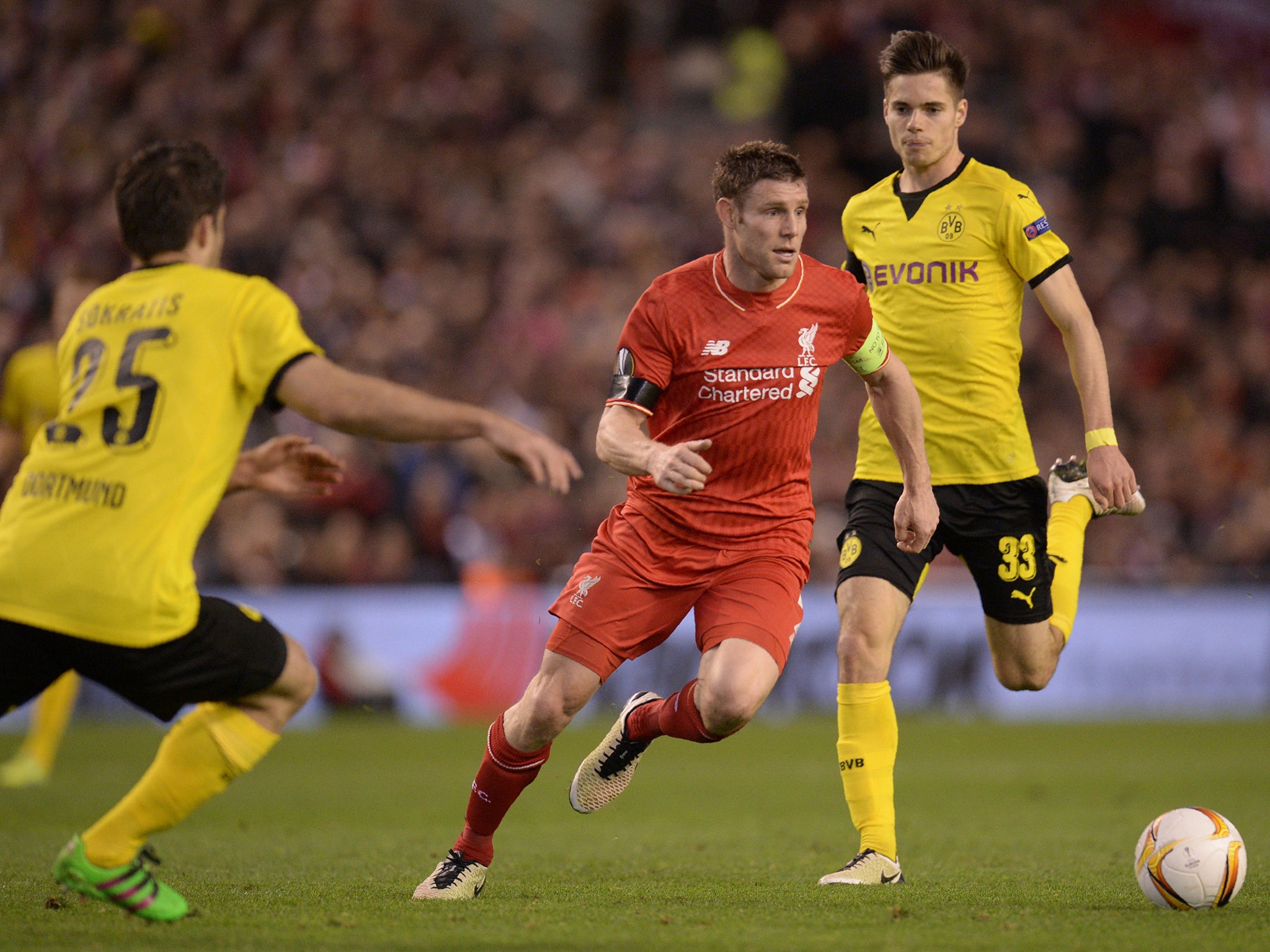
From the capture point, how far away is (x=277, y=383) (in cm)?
421

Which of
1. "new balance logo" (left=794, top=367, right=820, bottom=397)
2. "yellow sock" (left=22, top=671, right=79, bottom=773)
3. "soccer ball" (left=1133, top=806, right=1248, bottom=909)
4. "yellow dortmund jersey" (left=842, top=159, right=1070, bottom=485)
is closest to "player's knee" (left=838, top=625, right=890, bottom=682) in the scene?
"yellow dortmund jersey" (left=842, top=159, right=1070, bottom=485)

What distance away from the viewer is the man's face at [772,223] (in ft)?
17.5

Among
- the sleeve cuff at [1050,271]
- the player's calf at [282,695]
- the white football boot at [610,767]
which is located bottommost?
the white football boot at [610,767]

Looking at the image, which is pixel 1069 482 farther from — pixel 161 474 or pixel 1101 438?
pixel 161 474

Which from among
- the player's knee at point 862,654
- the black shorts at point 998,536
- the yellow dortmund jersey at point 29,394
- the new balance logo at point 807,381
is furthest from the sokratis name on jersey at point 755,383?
the yellow dortmund jersey at point 29,394

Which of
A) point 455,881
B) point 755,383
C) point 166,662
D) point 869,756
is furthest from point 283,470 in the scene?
point 869,756

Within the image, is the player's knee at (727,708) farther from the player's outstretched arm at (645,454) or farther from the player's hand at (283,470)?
the player's hand at (283,470)

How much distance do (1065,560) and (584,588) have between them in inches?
89.4

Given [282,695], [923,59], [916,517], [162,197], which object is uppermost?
[923,59]

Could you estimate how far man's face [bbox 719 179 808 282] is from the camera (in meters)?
5.33

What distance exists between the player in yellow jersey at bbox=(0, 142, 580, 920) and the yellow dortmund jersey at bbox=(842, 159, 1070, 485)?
2.54 m

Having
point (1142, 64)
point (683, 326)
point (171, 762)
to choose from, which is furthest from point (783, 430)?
point (1142, 64)

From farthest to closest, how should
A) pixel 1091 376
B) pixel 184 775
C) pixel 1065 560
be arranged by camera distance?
pixel 1065 560 → pixel 1091 376 → pixel 184 775

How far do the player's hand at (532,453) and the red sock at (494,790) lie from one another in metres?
1.63
